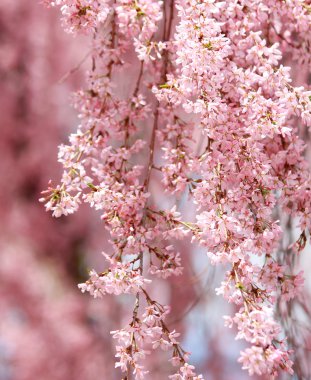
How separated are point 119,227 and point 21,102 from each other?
263cm

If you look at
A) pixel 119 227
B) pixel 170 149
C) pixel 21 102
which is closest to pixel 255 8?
pixel 170 149

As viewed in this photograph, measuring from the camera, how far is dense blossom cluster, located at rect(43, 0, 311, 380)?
69 centimetres

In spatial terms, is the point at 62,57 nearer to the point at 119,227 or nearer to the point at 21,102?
the point at 21,102

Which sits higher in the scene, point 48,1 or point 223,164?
point 48,1

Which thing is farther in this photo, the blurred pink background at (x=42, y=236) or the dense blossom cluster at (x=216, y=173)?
the blurred pink background at (x=42, y=236)

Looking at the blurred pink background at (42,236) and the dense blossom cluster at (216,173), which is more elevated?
the blurred pink background at (42,236)

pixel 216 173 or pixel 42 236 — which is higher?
pixel 42 236

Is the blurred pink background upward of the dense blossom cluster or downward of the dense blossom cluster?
upward

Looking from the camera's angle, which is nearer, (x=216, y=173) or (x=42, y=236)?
(x=216, y=173)

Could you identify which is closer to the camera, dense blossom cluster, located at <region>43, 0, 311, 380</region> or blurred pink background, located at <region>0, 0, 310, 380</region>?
dense blossom cluster, located at <region>43, 0, 311, 380</region>

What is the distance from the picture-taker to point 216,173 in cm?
73

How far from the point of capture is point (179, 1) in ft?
2.53

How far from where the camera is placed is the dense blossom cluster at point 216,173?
692 mm

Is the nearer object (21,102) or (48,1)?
(48,1)
